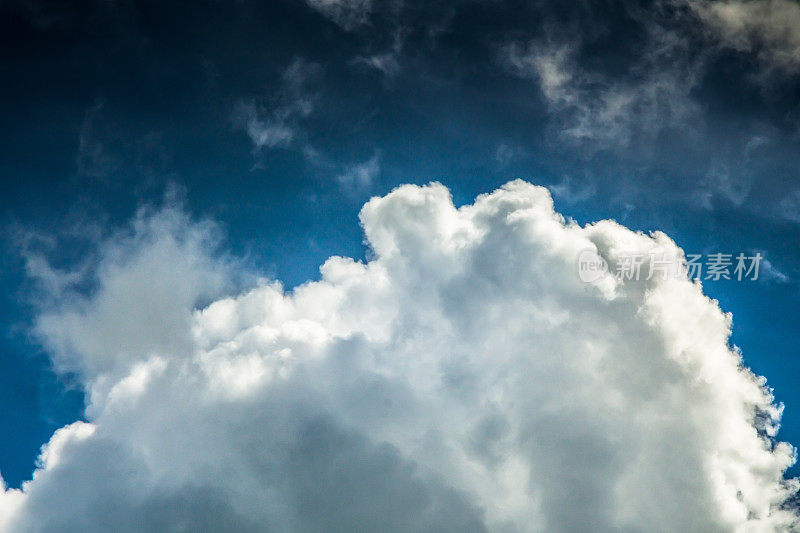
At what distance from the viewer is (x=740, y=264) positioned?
5871 inches

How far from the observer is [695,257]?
150625 millimetres

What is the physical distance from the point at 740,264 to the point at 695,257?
988 cm
